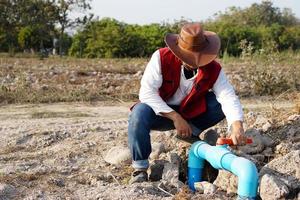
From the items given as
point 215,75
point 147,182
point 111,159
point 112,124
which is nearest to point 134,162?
point 147,182

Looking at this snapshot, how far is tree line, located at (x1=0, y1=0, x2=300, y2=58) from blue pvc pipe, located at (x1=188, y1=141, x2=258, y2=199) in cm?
1877

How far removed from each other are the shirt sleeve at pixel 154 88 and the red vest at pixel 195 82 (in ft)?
0.13

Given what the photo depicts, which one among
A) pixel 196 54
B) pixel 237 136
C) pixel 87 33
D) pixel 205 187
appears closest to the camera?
pixel 237 136

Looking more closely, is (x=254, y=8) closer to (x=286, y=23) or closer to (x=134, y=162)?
(x=286, y=23)

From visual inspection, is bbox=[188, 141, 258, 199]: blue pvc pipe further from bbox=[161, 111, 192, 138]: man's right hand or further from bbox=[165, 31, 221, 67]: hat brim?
bbox=[165, 31, 221, 67]: hat brim

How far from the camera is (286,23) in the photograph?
4775cm

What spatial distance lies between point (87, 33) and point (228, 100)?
22.5m

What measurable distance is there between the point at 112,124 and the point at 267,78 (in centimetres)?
317

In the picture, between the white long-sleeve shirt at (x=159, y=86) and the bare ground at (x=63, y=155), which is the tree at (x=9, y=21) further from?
the white long-sleeve shirt at (x=159, y=86)

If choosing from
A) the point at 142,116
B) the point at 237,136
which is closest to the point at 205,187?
the point at 237,136

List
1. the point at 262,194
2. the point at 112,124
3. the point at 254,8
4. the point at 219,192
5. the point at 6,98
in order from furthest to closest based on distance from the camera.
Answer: the point at 254,8, the point at 6,98, the point at 112,124, the point at 219,192, the point at 262,194

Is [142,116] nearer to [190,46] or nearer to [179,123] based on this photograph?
[179,123]

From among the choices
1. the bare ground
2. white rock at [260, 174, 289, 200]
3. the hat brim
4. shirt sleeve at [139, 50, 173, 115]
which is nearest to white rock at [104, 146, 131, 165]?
the bare ground

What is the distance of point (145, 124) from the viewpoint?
3.52 m
